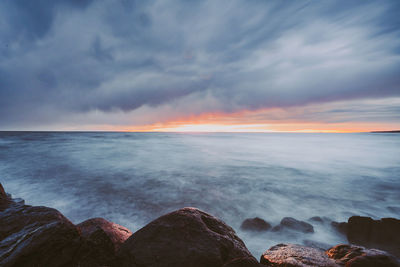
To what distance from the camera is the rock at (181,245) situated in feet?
6.72

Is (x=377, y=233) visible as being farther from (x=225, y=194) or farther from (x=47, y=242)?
(x=47, y=242)

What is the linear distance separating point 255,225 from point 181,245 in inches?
173

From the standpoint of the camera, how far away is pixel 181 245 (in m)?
2.15

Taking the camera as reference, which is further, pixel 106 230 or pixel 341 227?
pixel 341 227

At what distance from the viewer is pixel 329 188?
10.1 metres

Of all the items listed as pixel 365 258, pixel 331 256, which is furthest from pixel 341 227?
pixel 365 258

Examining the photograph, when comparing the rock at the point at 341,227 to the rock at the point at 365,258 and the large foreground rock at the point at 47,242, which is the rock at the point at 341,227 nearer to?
the rock at the point at 365,258

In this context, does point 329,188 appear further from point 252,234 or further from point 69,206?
point 69,206

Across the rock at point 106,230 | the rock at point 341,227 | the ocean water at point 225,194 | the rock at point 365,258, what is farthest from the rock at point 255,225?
the rock at point 106,230

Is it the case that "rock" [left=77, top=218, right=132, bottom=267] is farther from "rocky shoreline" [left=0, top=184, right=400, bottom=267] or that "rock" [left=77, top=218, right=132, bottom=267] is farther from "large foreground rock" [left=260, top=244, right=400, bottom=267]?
"large foreground rock" [left=260, top=244, right=400, bottom=267]

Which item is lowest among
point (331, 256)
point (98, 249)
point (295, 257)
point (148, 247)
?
point (331, 256)

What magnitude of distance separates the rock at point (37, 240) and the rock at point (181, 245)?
2.21ft

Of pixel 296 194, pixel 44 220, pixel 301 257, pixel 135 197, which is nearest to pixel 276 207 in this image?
pixel 296 194

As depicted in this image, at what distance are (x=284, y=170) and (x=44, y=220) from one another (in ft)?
50.1
